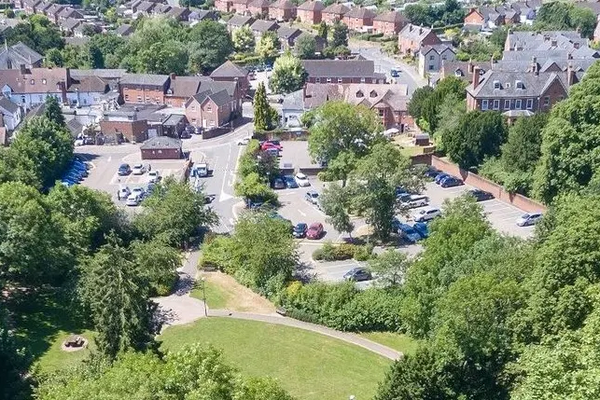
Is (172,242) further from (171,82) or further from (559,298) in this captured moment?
(171,82)

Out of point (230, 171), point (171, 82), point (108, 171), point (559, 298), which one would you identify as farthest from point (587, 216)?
point (171, 82)

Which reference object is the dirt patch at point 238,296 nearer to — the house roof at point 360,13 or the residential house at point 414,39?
the residential house at point 414,39

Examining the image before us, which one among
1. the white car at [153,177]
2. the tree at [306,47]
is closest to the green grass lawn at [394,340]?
the white car at [153,177]

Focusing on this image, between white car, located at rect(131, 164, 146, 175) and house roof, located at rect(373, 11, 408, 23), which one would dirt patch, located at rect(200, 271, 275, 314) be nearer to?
white car, located at rect(131, 164, 146, 175)

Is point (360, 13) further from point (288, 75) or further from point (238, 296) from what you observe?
point (238, 296)

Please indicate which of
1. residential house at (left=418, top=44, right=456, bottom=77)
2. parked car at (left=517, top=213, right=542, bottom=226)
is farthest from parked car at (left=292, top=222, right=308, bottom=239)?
residential house at (left=418, top=44, right=456, bottom=77)

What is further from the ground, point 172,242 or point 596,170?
point 596,170
